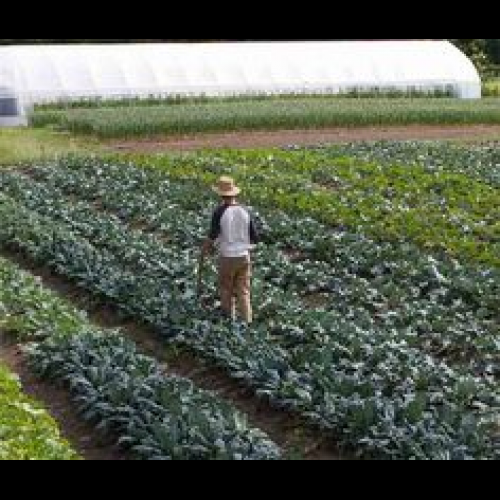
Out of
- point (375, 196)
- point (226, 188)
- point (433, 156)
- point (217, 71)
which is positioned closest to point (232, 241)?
point (226, 188)

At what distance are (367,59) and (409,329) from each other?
30056mm

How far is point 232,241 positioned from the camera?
9734mm

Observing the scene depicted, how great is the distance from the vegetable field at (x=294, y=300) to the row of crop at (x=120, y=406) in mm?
23

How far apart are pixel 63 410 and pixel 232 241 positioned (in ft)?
8.18

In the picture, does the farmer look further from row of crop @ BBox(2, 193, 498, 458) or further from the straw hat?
row of crop @ BBox(2, 193, 498, 458)

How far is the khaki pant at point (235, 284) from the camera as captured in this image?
32.5 ft

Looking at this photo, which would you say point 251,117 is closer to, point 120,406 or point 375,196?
point 375,196

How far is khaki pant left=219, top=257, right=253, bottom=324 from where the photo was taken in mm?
9906

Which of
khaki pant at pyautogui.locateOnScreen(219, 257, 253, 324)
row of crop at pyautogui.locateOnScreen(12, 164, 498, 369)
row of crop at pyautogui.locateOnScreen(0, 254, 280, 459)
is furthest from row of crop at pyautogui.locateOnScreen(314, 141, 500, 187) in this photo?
row of crop at pyautogui.locateOnScreen(0, 254, 280, 459)
